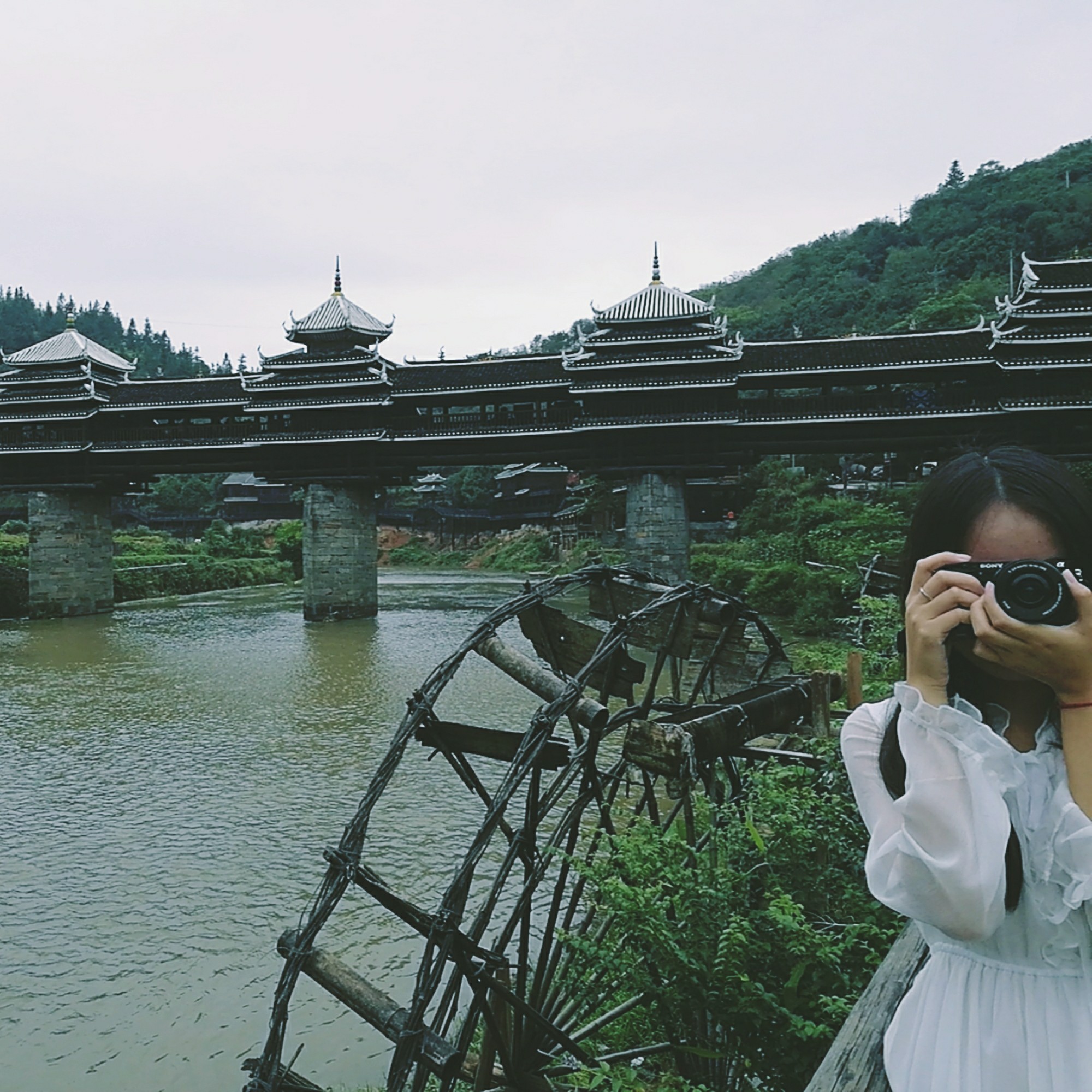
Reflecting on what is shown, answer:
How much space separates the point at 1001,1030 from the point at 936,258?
59316 mm

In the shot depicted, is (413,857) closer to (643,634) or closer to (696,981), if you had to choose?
A: (643,634)

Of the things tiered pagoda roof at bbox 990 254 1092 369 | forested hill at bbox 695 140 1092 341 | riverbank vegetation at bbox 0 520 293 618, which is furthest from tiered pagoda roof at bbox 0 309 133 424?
forested hill at bbox 695 140 1092 341

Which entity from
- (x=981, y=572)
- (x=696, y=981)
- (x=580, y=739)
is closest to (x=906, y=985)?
(x=981, y=572)

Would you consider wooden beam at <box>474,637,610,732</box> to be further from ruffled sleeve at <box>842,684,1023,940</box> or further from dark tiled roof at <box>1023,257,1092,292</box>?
dark tiled roof at <box>1023,257,1092,292</box>

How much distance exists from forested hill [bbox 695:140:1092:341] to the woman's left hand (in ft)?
125

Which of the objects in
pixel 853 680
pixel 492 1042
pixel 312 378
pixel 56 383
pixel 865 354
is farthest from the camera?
pixel 56 383

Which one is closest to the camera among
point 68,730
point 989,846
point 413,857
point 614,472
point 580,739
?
point 989,846

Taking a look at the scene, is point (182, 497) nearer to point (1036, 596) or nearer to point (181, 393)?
point (181, 393)

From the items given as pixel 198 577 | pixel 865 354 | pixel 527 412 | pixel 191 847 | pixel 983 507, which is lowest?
pixel 198 577

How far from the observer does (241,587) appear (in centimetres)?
3769

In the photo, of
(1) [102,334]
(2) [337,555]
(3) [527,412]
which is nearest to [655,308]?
(3) [527,412]

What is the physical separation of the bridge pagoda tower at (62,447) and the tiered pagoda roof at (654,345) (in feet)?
47.3

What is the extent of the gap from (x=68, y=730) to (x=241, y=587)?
26399 millimetres

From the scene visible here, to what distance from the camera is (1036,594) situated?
120cm
